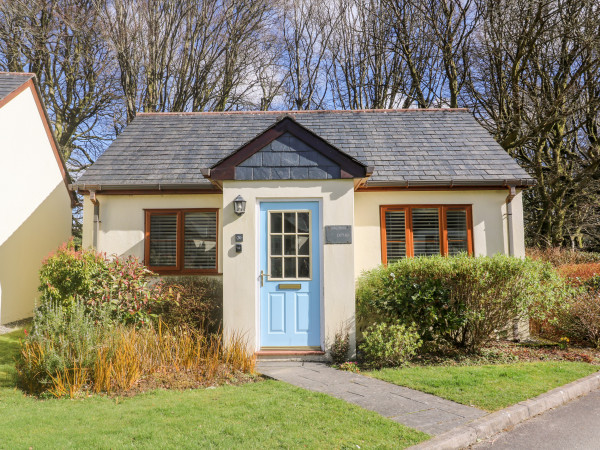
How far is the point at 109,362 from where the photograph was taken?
5.70m

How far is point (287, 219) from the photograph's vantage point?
25.4ft

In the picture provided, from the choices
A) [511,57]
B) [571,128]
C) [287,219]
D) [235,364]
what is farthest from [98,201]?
[571,128]

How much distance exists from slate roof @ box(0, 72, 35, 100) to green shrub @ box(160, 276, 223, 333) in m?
7.08

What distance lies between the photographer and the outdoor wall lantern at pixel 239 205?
7.55 meters

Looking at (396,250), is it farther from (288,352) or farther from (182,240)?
(182,240)

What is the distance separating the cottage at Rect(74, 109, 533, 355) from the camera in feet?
24.7

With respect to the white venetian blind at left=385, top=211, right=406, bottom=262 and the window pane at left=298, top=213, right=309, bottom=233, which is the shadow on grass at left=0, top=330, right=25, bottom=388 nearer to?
the window pane at left=298, top=213, right=309, bottom=233

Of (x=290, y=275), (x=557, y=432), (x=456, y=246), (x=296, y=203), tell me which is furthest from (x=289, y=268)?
(x=557, y=432)

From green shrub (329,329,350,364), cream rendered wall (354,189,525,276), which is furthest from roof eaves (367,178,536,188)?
green shrub (329,329,350,364)

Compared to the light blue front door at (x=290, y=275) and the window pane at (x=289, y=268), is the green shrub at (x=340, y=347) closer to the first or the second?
the light blue front door at (x=290, y=275)

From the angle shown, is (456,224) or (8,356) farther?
(456,224)

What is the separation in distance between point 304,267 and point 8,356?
553cm

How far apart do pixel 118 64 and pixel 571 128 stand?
811 inches

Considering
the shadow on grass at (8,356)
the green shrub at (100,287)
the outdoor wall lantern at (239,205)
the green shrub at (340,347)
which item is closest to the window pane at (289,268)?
the outdoor wall lantern at (239,205)
